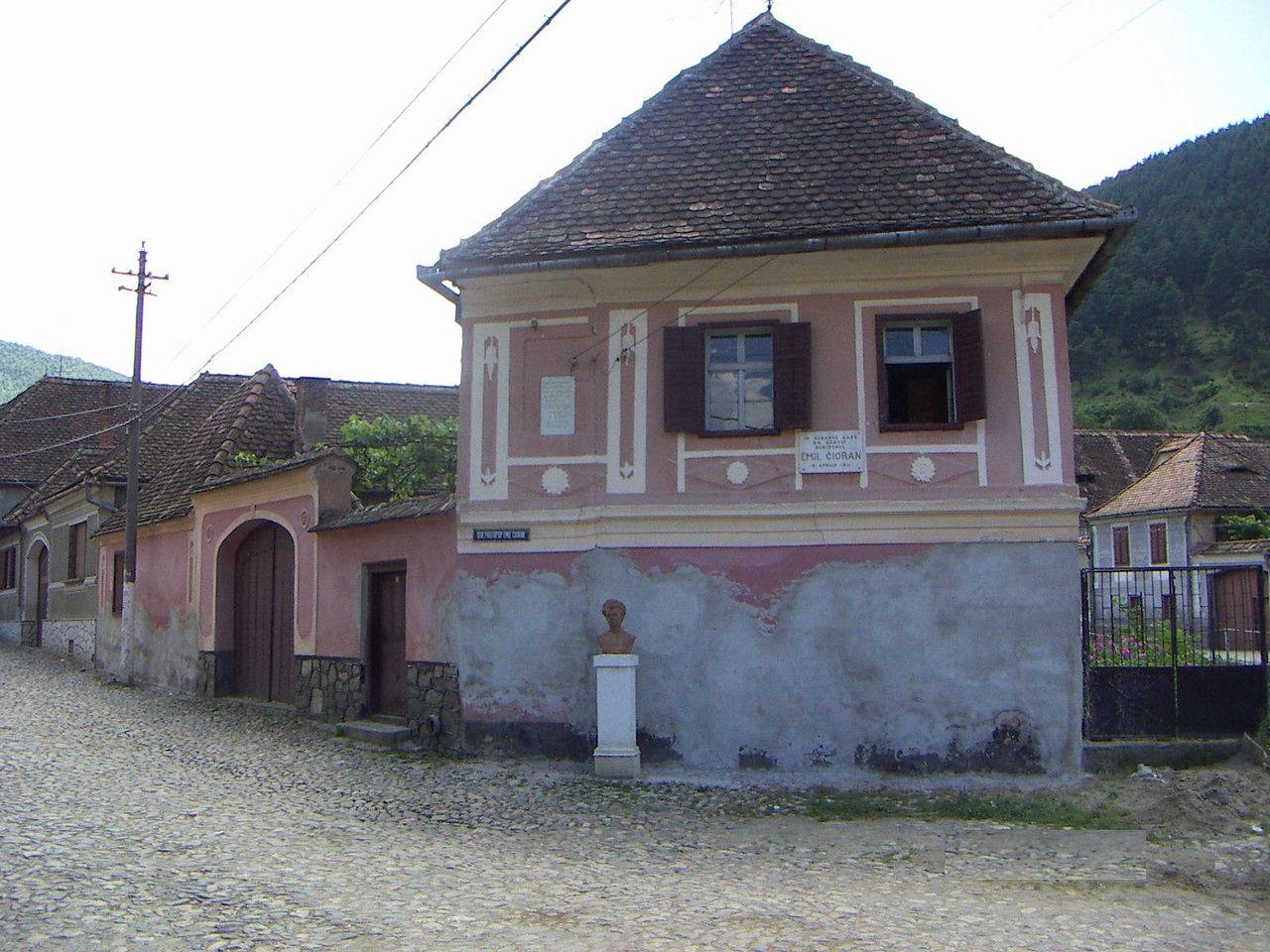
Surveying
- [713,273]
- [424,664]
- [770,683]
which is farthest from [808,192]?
[424,664]

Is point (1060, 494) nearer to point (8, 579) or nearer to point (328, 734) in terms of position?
point (328, 734)

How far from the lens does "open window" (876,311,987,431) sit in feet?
38.1

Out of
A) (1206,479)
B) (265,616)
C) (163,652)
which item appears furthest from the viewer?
(1206,479)

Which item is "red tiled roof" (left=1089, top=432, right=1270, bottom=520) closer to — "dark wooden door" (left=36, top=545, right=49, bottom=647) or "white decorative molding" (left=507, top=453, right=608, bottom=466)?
"white decorative molding" (left=507, top=453, right=608, bottom=466)

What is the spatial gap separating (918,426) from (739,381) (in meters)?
1.86

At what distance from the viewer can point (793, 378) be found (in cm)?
1191

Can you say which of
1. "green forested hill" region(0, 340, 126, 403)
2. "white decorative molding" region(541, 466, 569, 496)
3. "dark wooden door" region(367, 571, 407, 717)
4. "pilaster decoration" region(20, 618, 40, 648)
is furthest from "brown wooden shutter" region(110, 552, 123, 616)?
"green forested hill" region(0, 340, 126, 403)

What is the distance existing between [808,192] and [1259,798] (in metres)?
6.95

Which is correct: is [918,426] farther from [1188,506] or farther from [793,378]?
[1188,506]

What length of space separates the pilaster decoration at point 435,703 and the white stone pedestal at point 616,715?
1.83m

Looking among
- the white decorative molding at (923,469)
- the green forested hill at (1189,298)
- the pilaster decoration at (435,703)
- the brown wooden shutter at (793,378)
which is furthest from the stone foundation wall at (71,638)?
the green forested hill at (1189,298)

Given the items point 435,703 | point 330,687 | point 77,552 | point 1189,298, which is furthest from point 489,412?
point 1189,298

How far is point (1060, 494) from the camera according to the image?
11.4 meters

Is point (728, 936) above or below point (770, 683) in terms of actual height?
below
